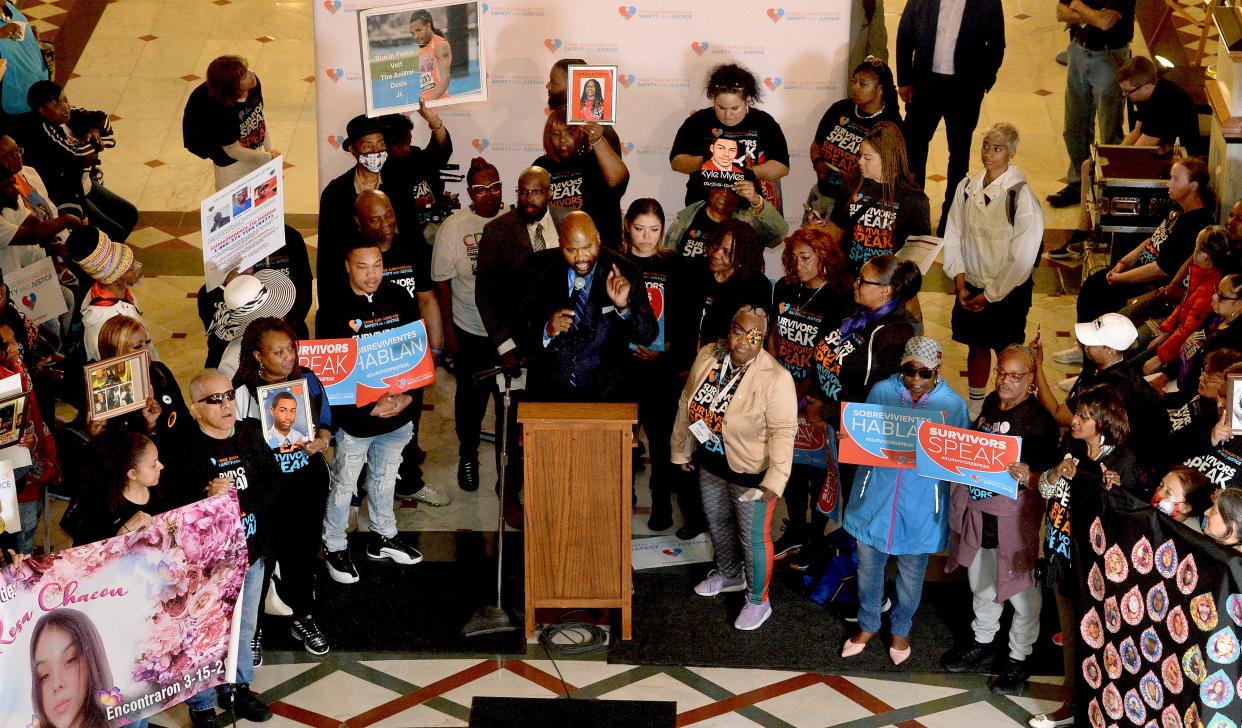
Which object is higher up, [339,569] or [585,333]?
[585,333]

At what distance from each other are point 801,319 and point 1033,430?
1252 millimetres

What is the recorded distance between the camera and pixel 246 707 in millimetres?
6621

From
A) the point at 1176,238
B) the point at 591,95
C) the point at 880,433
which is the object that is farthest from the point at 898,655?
the point at 591,95

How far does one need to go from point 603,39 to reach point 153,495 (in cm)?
454

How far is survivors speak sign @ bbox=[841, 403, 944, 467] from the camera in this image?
21.2ft

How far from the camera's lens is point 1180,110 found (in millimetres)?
9180

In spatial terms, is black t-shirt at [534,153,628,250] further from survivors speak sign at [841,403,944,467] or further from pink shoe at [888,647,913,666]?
pink shoe at [888,647,913,666]

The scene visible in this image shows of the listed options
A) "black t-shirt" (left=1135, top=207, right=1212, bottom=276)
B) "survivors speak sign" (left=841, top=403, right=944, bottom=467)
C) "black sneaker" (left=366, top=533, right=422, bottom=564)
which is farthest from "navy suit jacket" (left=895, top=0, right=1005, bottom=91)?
"black sneaker" (left=366, top=533, right=422, bottom=564)

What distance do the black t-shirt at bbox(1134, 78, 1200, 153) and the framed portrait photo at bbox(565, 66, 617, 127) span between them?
3235mm

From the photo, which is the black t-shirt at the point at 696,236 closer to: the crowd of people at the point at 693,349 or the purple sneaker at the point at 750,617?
the crowd of people at the point at 693,349

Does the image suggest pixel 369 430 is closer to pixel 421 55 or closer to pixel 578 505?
pixel 578 505

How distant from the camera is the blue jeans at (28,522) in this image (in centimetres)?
682

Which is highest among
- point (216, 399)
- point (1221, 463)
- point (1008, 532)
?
point (216, 399)

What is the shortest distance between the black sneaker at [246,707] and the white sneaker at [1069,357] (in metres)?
5.02
